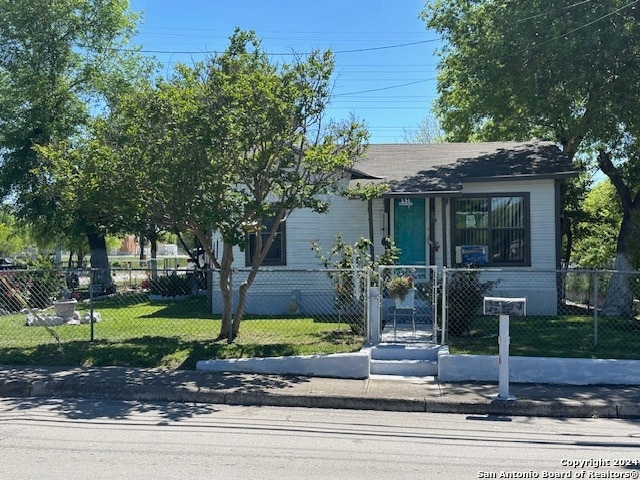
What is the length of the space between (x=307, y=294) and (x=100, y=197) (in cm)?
605

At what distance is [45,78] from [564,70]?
18234 millimetres

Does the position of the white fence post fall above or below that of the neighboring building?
below

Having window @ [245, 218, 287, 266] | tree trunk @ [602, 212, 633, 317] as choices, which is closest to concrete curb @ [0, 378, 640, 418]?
window @ [245, 218, 287, 266]

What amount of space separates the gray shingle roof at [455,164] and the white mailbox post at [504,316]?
19.0 feet

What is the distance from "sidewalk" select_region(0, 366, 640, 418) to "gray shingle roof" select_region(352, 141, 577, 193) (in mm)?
5817

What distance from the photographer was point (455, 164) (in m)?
14.8

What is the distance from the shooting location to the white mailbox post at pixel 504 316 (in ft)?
24.1

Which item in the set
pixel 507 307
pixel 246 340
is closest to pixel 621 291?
pixel 507 307

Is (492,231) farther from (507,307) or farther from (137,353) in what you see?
(137,353)

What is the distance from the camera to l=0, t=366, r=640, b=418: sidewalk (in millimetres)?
7250

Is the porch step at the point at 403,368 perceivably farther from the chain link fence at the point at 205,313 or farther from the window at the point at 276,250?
the window at the point at 276,250

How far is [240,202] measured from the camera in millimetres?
9516

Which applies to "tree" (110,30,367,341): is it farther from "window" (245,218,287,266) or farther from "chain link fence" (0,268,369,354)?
"window" (245,218,287,266)

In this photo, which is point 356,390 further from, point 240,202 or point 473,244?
point 473,244
